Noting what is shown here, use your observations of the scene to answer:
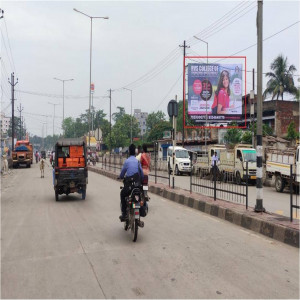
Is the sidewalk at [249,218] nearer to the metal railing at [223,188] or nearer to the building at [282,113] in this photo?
the metal railing at [223,188]

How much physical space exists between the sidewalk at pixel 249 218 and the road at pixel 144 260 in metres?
0.23

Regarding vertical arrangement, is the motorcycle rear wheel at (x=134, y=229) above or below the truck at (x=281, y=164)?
below

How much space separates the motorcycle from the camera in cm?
646

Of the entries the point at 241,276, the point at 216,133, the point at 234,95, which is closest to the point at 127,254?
the point at 241,276

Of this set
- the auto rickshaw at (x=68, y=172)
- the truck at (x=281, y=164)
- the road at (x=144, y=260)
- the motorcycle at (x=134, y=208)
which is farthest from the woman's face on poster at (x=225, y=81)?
the motorcycle at (x=134, y=208)

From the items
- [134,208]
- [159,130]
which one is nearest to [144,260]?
[134,208]

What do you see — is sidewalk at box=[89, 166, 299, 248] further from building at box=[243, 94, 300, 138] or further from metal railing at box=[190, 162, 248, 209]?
building at box=[243, 94, 300, 138]

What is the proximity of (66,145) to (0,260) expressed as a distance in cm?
790

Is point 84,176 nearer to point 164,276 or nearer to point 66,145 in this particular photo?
point 66,145

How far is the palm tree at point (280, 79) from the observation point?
4575 cm

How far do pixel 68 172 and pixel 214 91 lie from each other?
82.7 ft

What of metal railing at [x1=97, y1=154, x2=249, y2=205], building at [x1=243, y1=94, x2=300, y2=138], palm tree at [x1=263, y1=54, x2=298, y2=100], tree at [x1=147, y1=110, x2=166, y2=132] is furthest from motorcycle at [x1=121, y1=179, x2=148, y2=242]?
A: tree at [x1=147, y1=110, x2=166, y2=132]

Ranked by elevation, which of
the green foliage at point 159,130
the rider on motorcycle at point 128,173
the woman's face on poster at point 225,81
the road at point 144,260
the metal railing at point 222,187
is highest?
the woman's face on poster at point 225,81

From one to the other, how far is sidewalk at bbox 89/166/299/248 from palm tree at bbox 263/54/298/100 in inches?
1495
